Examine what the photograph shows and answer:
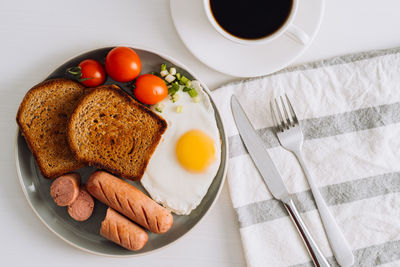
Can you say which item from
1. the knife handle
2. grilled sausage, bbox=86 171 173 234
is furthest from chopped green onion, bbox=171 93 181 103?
the knife handle

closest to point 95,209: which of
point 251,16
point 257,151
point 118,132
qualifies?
point 118,132

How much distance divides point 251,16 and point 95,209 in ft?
3.18

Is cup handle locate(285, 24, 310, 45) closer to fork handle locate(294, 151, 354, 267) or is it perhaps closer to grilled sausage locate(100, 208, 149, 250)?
fork handle locate(294, 151, 354, 267)

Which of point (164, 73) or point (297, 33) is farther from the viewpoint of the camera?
point (164, 73)

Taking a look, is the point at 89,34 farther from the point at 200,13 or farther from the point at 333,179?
the point at 333,179

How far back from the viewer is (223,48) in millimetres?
1360

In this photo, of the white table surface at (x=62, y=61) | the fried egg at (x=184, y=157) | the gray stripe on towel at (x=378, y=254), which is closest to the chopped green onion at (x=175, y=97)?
the fried egg at (x=184, y=157)

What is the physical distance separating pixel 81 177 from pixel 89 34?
0.60m

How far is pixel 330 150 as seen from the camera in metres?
1.45

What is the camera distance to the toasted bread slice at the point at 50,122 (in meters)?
1.33

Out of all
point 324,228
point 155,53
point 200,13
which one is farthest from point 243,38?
point 324,228

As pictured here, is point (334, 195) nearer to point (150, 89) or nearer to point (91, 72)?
point (150, 89)

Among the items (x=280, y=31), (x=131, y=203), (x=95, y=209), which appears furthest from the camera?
(x=95, y=209)

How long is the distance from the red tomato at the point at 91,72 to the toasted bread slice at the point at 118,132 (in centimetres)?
5
